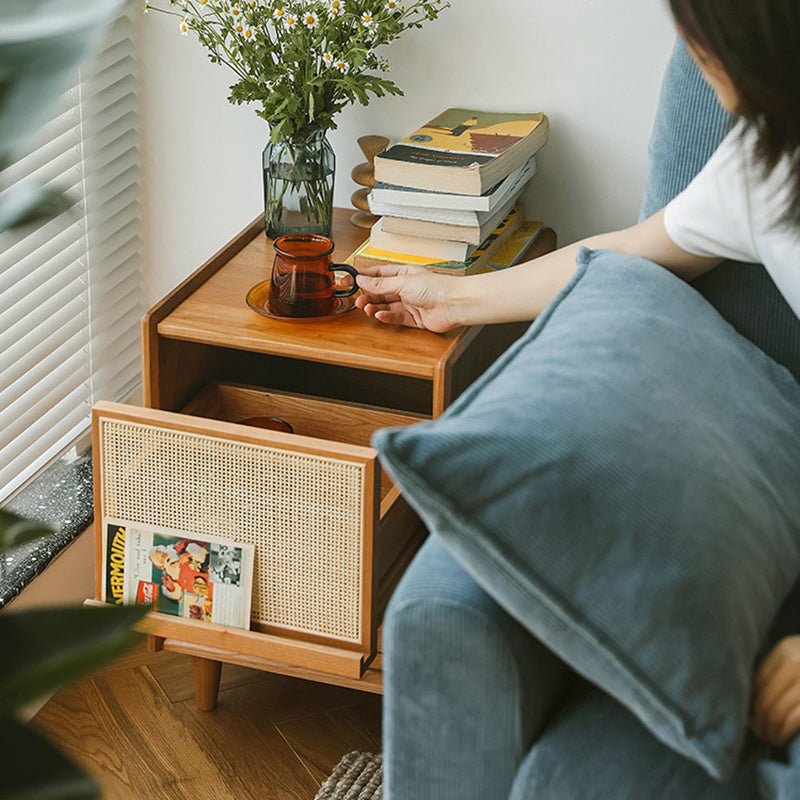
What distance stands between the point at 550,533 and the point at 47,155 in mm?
1101

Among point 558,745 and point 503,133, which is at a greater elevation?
point 503,133

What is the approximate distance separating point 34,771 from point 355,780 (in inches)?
42.7

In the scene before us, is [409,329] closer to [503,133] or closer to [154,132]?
[503,133]

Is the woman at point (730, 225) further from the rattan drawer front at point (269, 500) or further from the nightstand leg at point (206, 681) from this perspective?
the nightstand leg at point (206, 681)

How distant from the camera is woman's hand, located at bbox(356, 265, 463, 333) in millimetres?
1237

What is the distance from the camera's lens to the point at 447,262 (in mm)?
1322

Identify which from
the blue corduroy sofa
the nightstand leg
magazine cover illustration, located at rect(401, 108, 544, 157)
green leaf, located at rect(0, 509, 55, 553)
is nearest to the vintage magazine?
the nightstand leg

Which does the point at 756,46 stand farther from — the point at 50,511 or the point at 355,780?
the point at 50,511

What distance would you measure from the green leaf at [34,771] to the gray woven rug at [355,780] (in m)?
1.05

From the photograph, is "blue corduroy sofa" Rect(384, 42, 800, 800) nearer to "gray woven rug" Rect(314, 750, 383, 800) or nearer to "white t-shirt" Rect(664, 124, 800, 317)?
"white t-shirt" Rect(664, 124, 800, 317)

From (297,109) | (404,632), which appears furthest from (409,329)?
(404,632)

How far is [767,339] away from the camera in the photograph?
112cm

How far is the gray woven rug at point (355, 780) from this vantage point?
1.28 m

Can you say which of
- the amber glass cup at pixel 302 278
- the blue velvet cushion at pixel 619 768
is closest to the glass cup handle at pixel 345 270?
the amber glass cup at pixel 302 278
